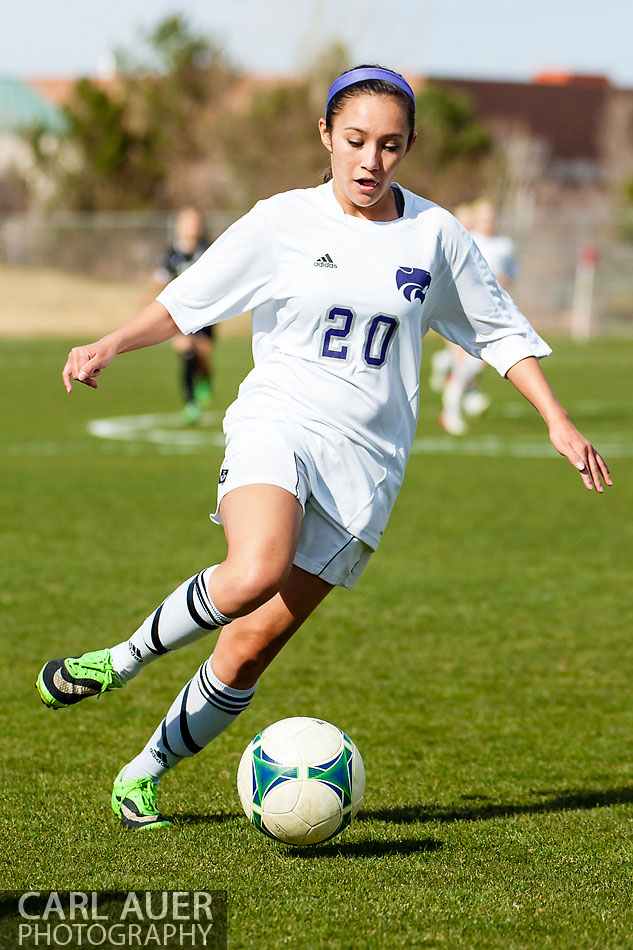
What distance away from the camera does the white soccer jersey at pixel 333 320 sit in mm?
3906

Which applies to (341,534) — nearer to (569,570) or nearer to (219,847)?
(219,847)

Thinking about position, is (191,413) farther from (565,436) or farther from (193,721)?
(565,436)

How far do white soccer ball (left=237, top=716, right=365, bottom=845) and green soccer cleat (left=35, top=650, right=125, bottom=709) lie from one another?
1.62ft

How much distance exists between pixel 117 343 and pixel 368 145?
0.94m

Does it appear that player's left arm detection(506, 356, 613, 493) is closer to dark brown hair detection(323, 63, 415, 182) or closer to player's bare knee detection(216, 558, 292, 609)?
dark brown hair detection(323, 63, 415, 182)

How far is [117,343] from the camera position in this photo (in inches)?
153

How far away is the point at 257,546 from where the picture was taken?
3633 mm

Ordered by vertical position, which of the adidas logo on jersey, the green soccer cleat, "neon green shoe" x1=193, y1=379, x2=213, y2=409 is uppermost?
the adidas logo on jersey

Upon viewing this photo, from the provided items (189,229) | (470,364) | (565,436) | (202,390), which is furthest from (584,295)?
(565,436)

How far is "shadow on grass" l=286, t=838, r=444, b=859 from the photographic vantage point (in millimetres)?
3840

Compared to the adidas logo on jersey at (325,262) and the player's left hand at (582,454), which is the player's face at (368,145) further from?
the player's left hand at (582,454)

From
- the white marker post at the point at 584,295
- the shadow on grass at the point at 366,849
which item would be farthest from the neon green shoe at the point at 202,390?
the white marker post at the point at 584,295

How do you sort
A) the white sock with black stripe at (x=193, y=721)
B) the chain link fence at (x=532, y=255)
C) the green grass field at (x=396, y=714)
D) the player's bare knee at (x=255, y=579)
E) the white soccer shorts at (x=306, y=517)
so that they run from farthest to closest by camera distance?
the chain link fence at (x=532, y=255)
the white sock with black stripe at (x=193, y=721)
the white soccer shorts at (x=306, y=517)
the player's bare knee at (x=255, y=579)
the green grass field at (x=396, y=714)

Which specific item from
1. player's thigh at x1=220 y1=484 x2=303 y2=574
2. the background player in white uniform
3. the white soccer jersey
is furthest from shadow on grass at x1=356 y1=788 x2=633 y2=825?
the background player in white uniform
